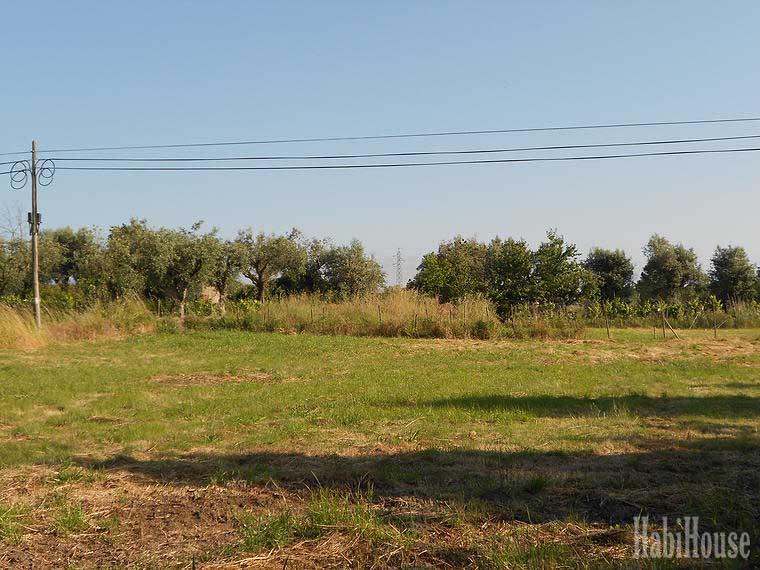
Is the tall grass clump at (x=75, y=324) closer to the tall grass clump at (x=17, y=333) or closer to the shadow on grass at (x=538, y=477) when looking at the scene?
the tall grass clump at (x=17, y=333)

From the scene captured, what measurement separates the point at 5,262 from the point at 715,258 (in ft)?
151

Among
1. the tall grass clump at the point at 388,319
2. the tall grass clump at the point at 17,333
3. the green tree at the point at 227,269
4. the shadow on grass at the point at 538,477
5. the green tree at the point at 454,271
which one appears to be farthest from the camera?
the green tree at the point at 227,269

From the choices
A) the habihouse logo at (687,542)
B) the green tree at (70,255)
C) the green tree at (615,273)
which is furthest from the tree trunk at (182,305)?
the green tree at (615,273)

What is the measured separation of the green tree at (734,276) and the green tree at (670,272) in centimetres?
111

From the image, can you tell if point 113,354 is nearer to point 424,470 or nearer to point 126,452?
point 126,452

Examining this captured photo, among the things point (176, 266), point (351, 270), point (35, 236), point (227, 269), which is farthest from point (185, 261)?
point (351, 270)

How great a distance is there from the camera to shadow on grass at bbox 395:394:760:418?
9.23 meters

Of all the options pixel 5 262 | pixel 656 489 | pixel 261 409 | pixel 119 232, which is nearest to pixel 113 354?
pixel 261 409

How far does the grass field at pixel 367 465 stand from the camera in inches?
175

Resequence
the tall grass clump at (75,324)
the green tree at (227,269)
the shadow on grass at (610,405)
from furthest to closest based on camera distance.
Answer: the green tree at (227,269)
the tall grass clump at (75,324)
the shadow on grass at (610,405)

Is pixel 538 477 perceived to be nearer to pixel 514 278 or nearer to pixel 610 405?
pixel 610 405

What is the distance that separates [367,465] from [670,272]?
4562 cm

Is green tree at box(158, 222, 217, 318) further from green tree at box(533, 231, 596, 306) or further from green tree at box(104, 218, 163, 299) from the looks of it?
green tree at box(533, 231, 596, 306)

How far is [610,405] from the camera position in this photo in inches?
388
